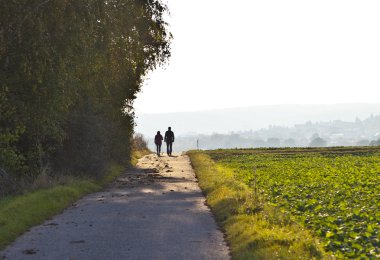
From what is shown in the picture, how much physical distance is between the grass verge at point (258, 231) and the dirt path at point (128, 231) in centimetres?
36

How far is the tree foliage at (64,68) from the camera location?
49.3 ft

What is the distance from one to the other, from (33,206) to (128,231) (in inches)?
154

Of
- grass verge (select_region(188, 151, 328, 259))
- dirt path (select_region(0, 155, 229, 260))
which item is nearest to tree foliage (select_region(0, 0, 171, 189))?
dirt path (select_region(0, 155, 229, 260))

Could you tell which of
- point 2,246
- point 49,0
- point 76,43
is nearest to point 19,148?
point 76,43

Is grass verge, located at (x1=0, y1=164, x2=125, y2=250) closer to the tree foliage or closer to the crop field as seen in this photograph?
the tree foliage

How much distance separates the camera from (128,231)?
1334 centimetres

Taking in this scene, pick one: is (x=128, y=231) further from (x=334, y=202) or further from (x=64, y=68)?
(x=334, y=202)

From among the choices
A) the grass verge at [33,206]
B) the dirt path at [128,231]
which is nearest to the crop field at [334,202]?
the dirt path at [128,231]

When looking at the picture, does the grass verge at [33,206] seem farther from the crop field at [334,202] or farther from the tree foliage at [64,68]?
the crop field at [334,202]

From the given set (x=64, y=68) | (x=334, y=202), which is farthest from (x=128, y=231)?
(x=334, y=202)

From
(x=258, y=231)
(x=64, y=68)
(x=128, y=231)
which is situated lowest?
(x=128, y=231)

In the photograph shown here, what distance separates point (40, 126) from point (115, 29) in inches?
171

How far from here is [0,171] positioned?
1916cm

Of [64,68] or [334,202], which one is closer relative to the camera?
[64,68]
